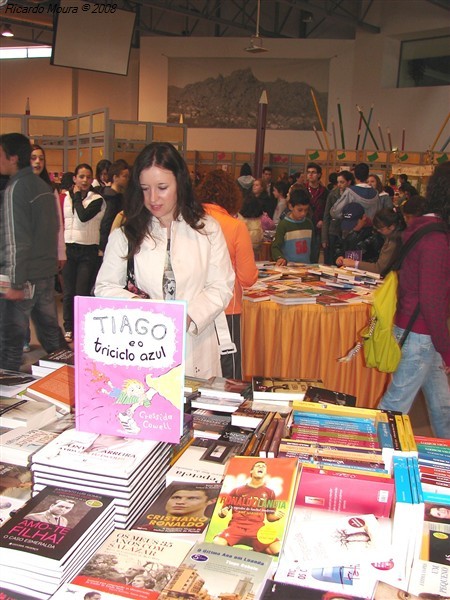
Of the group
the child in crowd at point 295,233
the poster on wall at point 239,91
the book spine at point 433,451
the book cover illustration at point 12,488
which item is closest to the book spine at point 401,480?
the book spine at point 433,451

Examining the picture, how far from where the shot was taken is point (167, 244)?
2.01 metres

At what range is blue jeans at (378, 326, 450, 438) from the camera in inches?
99.5

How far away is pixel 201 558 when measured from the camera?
104 centimetres

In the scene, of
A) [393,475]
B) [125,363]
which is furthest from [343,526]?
[125,363]

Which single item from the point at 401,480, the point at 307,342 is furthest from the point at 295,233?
the point at 401,480

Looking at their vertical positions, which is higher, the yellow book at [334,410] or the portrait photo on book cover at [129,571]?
the yellow book at [334,410]

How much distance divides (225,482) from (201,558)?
7.0 inches

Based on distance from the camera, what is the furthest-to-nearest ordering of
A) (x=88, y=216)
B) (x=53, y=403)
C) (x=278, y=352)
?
(x=88, y=216) < (x=278, y=352) < (x=53, y=403)

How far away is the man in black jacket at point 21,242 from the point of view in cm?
312

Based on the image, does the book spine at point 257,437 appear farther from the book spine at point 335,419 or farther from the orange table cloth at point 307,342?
the orange table cloth at point 307,342

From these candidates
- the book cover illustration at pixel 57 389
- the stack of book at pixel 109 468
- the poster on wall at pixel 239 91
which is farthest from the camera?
the poster on wall at pixel 239 91

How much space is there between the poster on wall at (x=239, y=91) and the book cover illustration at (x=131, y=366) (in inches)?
570

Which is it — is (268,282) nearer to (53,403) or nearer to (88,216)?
(88,216)

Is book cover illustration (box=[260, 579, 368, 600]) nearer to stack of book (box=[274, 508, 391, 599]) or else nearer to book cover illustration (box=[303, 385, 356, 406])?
stack of book (box=[274, 508, 391, 599])
